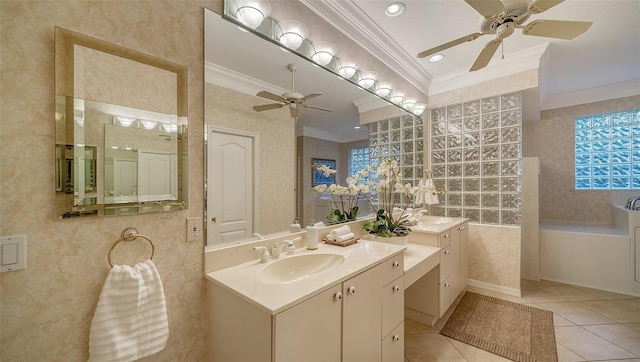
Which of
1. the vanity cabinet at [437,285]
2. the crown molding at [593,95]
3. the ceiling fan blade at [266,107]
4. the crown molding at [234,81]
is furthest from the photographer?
the crown molding at [593,95]

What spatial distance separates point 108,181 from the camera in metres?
0.99

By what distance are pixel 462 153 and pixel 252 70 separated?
9.27 ft

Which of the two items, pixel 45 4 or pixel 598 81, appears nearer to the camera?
pixel 45 4

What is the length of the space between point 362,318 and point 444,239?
144 centimetres

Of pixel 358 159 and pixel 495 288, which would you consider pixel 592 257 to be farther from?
pixel 358 159

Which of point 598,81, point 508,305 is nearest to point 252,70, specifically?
point 508,305

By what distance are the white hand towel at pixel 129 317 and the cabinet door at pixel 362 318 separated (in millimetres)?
716

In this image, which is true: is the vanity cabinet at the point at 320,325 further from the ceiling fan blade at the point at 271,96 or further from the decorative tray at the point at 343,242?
the ceiling fan blade at the point at 271,96

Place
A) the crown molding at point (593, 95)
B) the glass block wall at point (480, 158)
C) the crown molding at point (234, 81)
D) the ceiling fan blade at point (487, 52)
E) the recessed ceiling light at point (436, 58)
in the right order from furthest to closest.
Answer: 1. the crown molding at point (593, 95)
2. the glass block wall at point (480, 158)
3. the recessed ceiling light at point (436, 58)
4. the ceiling fan blade at point (487, 52)
5. the crown molding at point (234, 81)

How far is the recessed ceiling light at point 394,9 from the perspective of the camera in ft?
6.21

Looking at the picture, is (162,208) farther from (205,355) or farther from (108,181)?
(205,355)

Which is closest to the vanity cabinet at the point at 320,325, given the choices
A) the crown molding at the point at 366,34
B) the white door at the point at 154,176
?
the white door at the point at 154,176

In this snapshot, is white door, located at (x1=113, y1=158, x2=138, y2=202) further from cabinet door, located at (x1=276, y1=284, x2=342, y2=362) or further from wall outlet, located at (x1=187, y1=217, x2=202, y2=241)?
cabinet door, located at (x1=276, y1=284, x2=342, y2=362)

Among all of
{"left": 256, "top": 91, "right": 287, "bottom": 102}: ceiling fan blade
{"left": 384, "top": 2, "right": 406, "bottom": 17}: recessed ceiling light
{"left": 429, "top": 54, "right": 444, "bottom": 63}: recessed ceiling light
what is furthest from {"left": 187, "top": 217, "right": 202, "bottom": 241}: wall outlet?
{"left": 429, "top": 54, "right": 444, "bottom": 63}: recessed ceiling light
